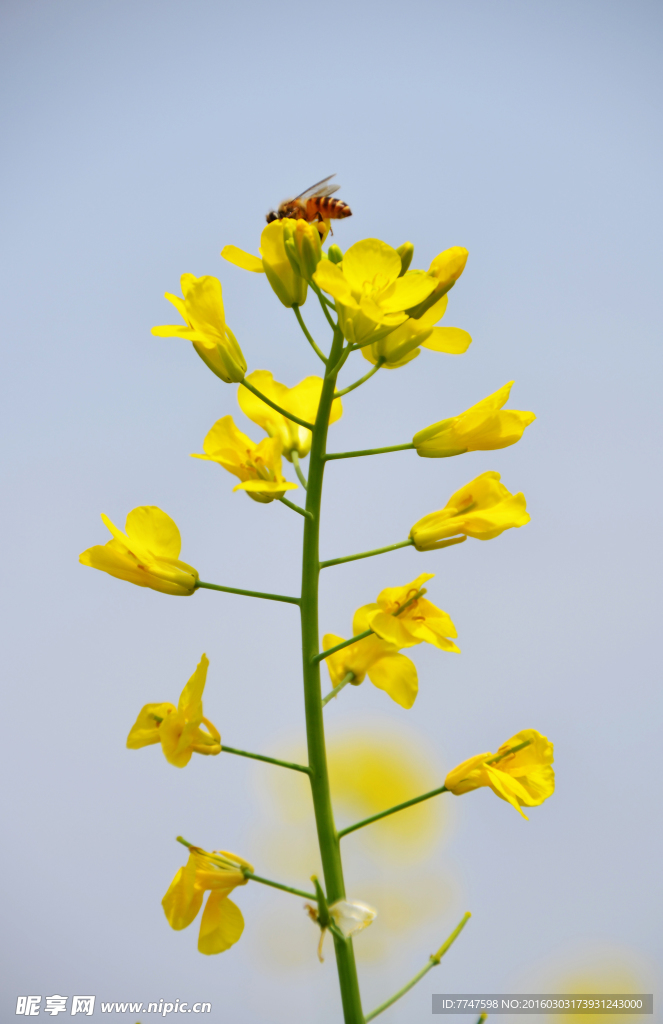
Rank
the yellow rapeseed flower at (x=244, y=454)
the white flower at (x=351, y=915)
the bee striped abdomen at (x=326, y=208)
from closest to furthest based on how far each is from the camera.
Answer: the white flower at (x=351, y=915) → the yellow rapeseed flower at (x=244, y=454) → the bee striped abdomen at (x=326, y=208)

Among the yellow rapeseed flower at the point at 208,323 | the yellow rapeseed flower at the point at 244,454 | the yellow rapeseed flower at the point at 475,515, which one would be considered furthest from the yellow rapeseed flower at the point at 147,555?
the yellow rapeseed flower at the point at 475,515

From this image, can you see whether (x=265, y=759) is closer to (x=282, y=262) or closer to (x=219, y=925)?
(x=219, y=925)

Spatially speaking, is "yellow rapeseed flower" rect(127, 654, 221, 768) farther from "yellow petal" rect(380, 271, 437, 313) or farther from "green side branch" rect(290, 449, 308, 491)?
"yellow petal" rect(380, 271, 437, 313)

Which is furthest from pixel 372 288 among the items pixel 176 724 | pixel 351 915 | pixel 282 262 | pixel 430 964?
pixel 430 964

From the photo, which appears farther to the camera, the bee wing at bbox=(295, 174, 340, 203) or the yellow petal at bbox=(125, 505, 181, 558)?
the bee wing at bbox=(295, 174, 340, 203)

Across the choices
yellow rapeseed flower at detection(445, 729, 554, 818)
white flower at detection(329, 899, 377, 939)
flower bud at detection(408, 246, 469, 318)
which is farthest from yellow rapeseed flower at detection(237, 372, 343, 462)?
white flower at detection(329, 899, 377, 939)

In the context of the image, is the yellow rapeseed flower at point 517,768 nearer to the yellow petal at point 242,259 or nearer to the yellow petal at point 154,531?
the yellow petal at point 154,531
